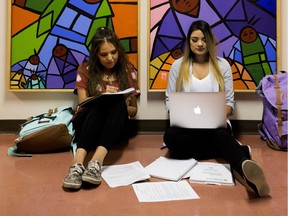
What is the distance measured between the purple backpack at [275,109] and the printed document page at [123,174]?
0.86 meters

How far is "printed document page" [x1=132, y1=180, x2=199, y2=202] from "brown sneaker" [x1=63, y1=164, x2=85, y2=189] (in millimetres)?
223

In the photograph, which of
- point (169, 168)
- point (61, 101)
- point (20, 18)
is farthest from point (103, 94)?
point (20, 18)

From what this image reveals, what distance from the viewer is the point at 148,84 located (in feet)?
Result: 7.04

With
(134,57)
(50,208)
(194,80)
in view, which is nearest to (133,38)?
(134,57)

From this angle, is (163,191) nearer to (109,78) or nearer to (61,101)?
(109,78)

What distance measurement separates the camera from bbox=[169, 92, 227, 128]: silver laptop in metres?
1.52

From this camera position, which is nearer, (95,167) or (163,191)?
(163,191)

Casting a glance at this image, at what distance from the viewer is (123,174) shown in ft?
4.73

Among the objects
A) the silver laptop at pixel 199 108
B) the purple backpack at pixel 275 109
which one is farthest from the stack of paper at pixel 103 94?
the purple backpack at pixel 275 109

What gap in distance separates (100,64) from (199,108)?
2.38 feet

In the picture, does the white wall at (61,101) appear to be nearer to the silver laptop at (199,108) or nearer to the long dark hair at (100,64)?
A: the long dark hair at (100,64)

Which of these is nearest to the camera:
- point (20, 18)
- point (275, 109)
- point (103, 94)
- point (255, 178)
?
point (255, 178)

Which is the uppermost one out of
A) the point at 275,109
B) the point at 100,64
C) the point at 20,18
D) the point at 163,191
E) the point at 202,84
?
the point at 20,18

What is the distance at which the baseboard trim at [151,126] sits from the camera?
7.36ft
